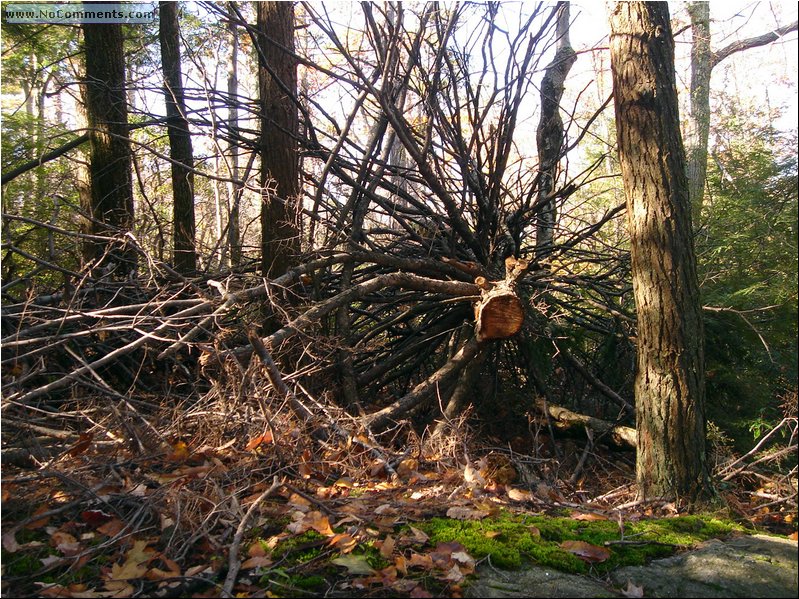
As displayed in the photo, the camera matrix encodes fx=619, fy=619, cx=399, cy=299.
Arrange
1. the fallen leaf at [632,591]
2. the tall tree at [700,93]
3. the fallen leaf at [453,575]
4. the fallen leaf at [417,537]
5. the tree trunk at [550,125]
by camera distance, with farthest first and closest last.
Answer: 1. the tall tree at [700,93]
2. the tree trunk at [550,125]
3. the fallen leaf at [417,537]
4. the fallen leaf at [453,575]
5. the fallen leaf at [632,591]

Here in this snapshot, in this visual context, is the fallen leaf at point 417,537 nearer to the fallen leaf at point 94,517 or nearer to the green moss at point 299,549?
the green moss at point 299,549

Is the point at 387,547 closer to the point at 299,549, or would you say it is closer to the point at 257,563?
the point at 299,549

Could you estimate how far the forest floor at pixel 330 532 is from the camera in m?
2.41

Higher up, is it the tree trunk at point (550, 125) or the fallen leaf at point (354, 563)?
the tree trunk at point (550, 125)

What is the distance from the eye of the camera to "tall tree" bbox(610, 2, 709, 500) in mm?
3654

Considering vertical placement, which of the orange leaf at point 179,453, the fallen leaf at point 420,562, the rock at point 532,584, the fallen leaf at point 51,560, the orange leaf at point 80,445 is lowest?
the rock at point 532,584

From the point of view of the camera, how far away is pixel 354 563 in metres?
2.58

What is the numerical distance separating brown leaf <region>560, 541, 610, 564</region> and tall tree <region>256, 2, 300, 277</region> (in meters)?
3.64

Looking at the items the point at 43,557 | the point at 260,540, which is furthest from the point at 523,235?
the point at 43,557

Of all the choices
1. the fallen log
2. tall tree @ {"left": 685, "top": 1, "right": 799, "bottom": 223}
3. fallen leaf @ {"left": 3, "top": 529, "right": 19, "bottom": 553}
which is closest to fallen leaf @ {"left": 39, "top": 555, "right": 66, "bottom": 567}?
fallen leaf @ {"left": 3, "top": 529, "right": 19, "bottom": 553}

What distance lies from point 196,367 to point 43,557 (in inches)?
115

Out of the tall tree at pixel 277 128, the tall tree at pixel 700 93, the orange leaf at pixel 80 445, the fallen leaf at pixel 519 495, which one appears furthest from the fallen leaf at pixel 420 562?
the tall tree at pixel 700 93

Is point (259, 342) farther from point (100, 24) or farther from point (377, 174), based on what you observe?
point (100, 24)

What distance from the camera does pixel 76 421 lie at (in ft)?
13.8
